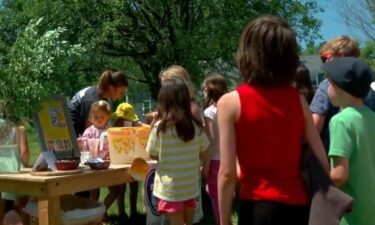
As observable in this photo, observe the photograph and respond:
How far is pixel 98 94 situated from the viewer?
5.98m

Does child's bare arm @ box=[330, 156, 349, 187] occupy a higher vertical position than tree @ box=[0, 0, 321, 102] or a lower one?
lower

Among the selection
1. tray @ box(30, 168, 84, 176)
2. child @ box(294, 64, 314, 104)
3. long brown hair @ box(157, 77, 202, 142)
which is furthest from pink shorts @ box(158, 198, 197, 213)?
child @ box(294, 64, 314, 104)

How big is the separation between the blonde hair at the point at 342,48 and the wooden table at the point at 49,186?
1.84 metres

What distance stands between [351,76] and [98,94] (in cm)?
363

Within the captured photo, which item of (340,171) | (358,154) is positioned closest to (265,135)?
(340,171)

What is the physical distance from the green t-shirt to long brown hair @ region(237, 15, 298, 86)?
0.44m

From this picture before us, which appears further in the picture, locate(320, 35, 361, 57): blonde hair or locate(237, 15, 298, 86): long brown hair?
locate(320, 35, 361, 57): blonde hair

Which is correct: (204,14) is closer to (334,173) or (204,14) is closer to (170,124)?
(170,124)

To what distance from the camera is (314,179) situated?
242 centimetres

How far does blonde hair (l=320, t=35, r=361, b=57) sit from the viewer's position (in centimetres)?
400

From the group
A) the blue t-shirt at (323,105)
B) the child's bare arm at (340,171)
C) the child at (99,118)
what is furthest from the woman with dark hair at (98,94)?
the child's bare arm at (340,171)

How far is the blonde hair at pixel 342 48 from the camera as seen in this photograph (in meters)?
4.00

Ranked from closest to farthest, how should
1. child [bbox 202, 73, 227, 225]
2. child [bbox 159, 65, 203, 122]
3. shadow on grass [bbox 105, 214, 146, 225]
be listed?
child [bbox 159, 65, 203, 122] → child [bbox 202, 73, 227, 225] → shadow on grass [bbox 105, 214, 146, 225]

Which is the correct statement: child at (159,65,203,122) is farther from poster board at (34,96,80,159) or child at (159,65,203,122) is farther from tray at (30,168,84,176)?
tray at (30,168,84,176)
